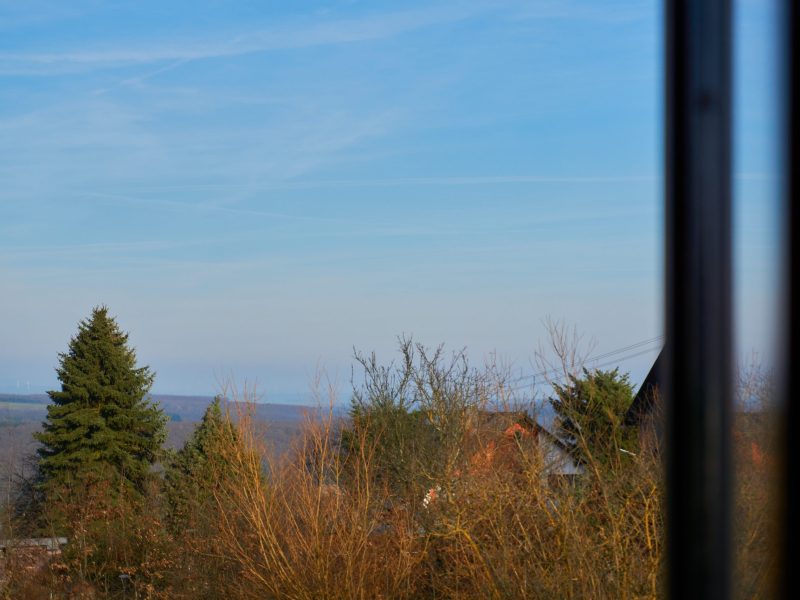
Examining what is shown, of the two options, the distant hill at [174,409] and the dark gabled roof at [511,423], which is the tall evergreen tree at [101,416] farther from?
the dark gabled roof at [511,423]

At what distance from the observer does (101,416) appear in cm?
2873

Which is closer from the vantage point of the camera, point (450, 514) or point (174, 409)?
point (450, 514)

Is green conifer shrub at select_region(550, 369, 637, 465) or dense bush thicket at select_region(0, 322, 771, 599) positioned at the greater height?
green conifer shrub at select_region(550, 369, 637, 465)

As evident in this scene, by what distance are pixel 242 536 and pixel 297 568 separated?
3.05 feet

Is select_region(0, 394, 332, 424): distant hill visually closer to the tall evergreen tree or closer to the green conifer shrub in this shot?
the tall evergreen tree

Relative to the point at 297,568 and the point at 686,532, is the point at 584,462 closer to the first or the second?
the point at 297,568

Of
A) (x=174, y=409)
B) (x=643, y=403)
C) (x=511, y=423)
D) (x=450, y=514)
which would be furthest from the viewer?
(x=174, y=409)

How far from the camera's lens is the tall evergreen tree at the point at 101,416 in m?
27.6

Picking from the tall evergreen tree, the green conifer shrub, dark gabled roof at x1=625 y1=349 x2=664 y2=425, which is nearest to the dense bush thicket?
the green conifer shrub

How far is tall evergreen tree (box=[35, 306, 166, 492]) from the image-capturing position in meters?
27.6

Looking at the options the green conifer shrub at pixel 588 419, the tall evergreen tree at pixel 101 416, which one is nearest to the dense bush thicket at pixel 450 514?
the green conifer shrub at pixel 588 419

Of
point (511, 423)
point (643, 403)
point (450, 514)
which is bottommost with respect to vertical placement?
point (450, 514)

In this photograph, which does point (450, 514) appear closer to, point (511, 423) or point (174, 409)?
point (511, 423)

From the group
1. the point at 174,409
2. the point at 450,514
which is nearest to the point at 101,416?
the point at 174,409
